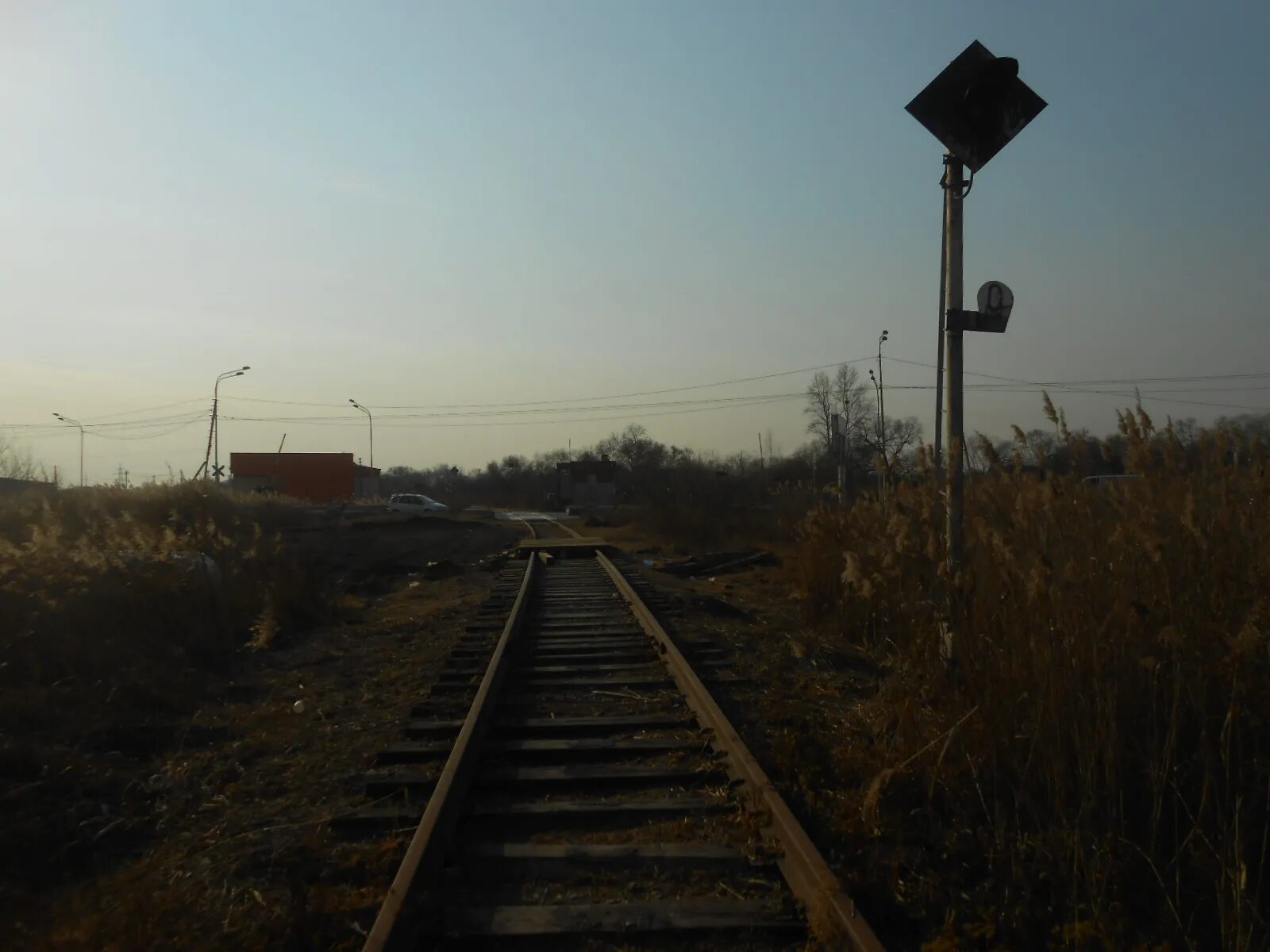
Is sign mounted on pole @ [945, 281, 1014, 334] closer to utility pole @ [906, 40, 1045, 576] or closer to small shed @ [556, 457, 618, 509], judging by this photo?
utility pole @ [906, 40, 1045, 576]

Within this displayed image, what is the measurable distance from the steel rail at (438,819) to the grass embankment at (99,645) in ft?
5.57

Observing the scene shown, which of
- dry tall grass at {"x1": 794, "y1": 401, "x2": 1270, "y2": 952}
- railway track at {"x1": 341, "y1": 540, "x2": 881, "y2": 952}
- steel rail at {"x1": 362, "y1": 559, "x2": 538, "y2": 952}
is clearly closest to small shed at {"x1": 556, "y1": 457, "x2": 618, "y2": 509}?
railway track at {"x1": 341, "y1": 540, "x2": 881, "y2": 952}

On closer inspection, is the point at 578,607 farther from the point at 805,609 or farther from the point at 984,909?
the point at 984,909

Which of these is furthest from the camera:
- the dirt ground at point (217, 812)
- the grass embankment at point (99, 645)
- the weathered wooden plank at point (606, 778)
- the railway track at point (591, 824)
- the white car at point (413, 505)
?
the white car at point (413, 505)

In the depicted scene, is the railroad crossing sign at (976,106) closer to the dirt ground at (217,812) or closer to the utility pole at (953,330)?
the utility pole at (953,330)

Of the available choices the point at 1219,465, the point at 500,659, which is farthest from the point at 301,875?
the point at 1219,465

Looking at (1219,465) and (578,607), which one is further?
(578,607)

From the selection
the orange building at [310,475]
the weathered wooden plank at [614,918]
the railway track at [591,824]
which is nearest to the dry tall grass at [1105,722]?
the railway track at [591,824]

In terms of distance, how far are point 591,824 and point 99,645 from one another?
5.65 m

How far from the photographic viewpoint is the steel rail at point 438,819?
3383mm

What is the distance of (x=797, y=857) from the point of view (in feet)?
12.8

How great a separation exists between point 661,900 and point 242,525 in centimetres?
2470

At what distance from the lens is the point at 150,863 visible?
4418 mm

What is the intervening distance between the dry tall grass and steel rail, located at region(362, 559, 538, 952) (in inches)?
70.7
